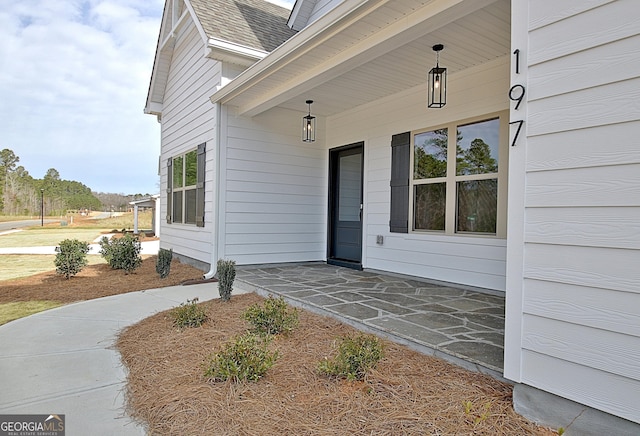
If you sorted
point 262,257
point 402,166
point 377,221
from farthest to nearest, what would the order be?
point 262,257 → point 377,221 → point 402,166

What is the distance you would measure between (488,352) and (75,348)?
3109 mm

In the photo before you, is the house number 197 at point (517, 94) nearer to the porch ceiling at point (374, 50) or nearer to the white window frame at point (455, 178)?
the porch ceiling at point (374, 50)

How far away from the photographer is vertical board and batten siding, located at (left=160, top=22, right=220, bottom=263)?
20.1 feet

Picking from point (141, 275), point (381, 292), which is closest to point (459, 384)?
point (381, 292)

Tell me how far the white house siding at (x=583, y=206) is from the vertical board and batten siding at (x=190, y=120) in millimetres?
4887

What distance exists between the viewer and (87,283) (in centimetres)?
573

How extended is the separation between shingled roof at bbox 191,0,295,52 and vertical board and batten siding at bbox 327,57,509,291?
1.85 metres

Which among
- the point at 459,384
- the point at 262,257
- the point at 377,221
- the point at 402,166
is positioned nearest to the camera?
the point at 459,384

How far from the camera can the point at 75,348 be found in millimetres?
2947

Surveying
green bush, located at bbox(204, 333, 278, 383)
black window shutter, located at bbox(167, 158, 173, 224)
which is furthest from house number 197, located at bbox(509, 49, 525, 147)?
black window shutter, located at bbox(167, 158, 173, 224)

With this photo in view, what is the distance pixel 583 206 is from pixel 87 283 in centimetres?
641

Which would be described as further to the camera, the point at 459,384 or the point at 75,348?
the point at 75,348

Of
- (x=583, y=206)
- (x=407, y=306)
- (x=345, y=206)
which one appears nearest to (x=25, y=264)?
(x=345, y=206)

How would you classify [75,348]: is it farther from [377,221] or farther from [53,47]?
Answer: [53,47]
